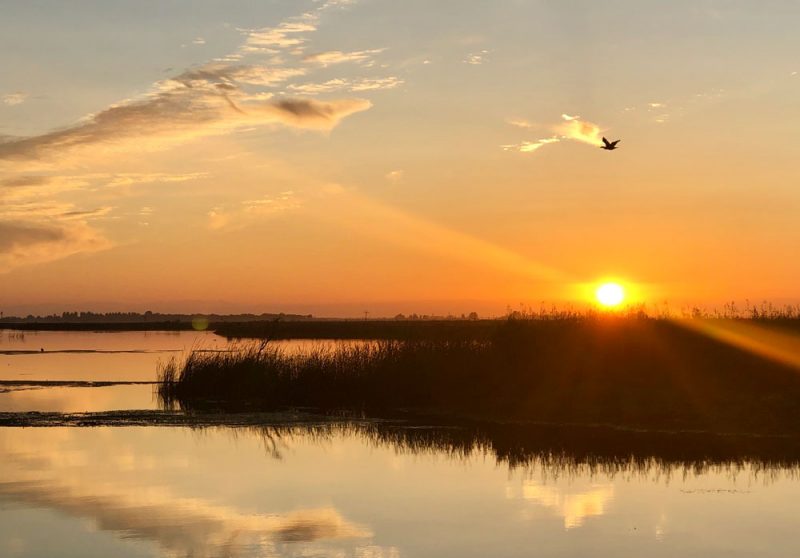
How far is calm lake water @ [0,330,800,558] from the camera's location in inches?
592

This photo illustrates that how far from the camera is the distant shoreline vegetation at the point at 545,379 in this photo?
99.6ft

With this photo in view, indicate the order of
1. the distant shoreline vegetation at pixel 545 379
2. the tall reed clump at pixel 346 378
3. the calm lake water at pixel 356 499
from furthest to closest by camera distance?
1. the tall reed clump at pixel 346 378
2. the distant shoreline vegetation at pixel 545 379
3. the calm lake water at pixel 356 499

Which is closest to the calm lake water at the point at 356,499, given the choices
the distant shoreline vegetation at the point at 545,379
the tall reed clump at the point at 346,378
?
the distant shoreline vegetation at the point at 545,379

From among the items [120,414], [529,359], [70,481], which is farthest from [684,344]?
[70,481]

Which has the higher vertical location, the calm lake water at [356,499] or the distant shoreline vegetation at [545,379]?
the distant shoreline vegetation at [545,379]

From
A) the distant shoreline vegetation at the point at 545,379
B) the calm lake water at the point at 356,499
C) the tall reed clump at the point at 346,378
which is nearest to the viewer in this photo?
the calm lake water at the point at 356,499

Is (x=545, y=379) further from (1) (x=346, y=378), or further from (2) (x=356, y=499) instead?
(2) (x=356, y=499)

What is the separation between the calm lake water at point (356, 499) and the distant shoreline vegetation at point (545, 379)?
5.93m

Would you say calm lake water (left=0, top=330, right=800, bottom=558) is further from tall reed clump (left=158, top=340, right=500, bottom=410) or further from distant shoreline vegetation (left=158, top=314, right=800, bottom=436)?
tall reed clump (left=158, top=340, right=500, bottom=410)

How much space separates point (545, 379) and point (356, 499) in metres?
15.9

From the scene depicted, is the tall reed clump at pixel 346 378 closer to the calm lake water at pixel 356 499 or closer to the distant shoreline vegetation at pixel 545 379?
the distant shoreline vegetation at pixel 545 379

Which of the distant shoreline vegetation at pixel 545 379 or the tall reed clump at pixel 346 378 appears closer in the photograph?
the distant shoreline vegetation at pixel 545 379

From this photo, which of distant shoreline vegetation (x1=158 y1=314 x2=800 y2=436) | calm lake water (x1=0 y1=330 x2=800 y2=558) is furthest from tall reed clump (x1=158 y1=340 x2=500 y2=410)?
calm lake water (x1=0 y1=330 x2=800 y2=558)

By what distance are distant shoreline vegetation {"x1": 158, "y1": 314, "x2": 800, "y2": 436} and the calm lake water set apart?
5927 millimetres
